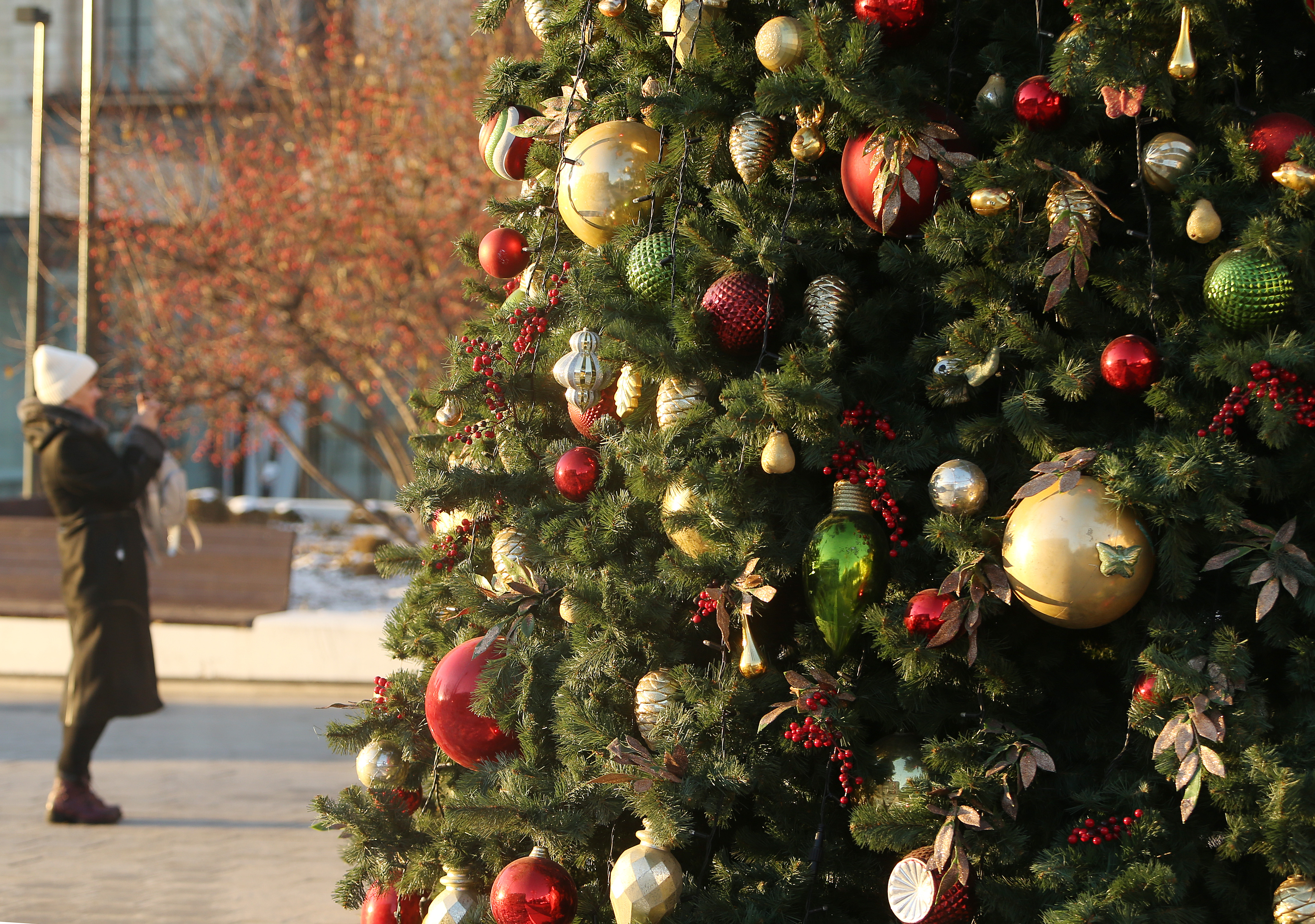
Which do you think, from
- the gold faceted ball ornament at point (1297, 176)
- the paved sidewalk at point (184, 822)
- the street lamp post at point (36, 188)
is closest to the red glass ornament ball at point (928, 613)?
the gold faceted ball ornament at point (1297, 176)

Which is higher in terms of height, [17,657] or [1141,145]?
[1141,145]

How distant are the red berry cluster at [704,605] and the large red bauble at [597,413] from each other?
1.72 ft

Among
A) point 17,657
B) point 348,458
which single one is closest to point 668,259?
point 17,657

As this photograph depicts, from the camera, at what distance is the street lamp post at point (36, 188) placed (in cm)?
975

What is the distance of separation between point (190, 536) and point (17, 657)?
6.33ft

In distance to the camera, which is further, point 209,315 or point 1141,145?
point 209,315

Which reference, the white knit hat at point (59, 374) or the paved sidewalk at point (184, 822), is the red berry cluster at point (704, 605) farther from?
the white knit hat at point (59, 374)

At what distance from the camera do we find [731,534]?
224 centimetres

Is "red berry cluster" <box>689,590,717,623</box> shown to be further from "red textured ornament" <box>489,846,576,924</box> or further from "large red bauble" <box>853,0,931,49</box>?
→ "large red bauble" <box>853,0,931,49</box>

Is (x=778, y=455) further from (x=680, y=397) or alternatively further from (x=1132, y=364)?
(x=1132, y=364)

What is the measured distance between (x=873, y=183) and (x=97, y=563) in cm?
408

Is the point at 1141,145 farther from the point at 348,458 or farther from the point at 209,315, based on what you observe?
the point at 348,458

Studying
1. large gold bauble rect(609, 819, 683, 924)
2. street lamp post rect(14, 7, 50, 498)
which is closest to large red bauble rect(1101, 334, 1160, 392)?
large gold bauble rect(609, 819, 683, 924)

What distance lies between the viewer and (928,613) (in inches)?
82.5
